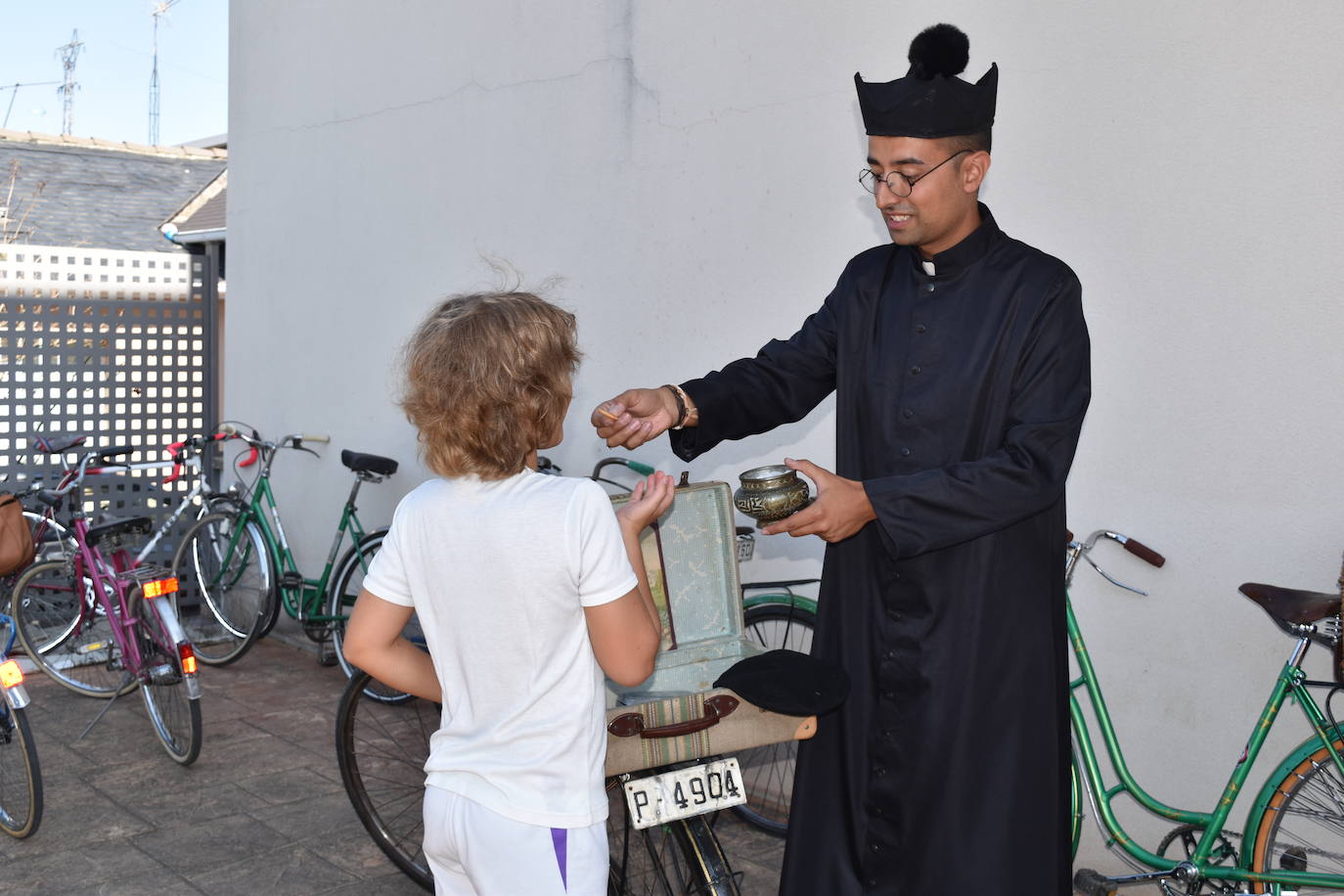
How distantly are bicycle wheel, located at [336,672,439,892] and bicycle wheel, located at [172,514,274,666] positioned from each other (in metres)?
2.65

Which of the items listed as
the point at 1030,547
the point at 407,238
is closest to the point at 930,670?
the point at 1030,547

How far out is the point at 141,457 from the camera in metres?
8.39

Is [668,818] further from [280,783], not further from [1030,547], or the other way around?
[280,783]

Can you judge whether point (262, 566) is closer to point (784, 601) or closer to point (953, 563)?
point (784, 601)

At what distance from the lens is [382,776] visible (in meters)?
4.57

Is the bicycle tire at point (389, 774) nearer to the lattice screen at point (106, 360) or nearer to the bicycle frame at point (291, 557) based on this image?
the bicycle frame at point (291, 557)

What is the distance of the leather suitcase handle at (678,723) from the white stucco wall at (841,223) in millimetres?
1875

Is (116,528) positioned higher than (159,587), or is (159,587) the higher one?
(116,528)

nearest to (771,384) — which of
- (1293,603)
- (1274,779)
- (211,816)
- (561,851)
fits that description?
(561,851)

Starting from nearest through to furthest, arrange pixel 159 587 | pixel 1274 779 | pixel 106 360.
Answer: pixel 1274 779, pixel 159 587, pixel 106 360

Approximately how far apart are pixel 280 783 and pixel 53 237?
11.3 meters

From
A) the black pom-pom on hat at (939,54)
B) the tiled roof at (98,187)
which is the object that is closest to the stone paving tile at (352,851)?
the black pom-pom on hat at (939,54)

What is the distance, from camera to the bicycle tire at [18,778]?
15.1 feet

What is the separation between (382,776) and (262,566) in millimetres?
2861
